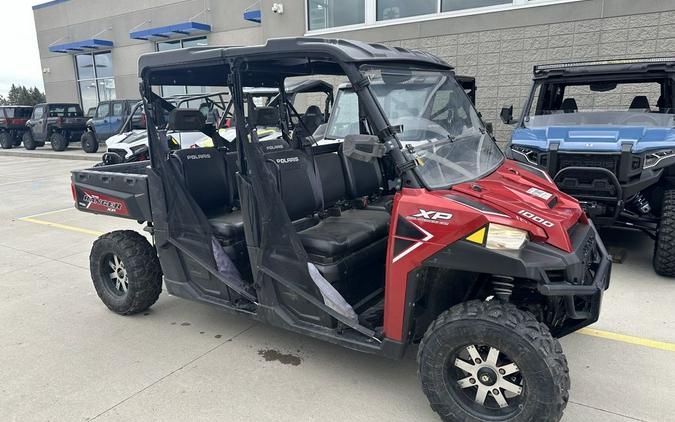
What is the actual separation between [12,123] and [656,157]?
24.5 metres

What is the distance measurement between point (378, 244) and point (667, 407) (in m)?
1.92

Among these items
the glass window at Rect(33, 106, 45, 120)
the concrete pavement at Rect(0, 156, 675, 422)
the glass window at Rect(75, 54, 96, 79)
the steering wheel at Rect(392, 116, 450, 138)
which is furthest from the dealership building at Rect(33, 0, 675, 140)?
the glass window at Rect(75, 54, 96, 79)

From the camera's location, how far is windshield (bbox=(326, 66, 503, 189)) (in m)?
2.70

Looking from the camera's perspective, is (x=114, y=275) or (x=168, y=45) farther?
(x=168, y=45)

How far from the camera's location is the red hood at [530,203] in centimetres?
239

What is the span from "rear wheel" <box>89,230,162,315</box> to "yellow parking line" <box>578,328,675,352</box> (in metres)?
3.46

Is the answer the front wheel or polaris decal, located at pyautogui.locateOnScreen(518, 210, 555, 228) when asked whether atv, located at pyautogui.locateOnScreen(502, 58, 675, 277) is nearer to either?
polaris decal, located at pyautogui.locateOnScreen(518, 210, 555, 228)

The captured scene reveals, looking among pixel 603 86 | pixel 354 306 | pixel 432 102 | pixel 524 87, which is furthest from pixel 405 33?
pixel 354 306

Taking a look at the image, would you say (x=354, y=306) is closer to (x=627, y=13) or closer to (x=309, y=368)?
(x=309, y=368)

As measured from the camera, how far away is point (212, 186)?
12.8ft

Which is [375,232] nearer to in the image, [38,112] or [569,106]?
[569,106]

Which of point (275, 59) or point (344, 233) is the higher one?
point (275, 59)

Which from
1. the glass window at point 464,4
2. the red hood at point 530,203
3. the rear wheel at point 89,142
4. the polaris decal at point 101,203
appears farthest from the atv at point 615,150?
the rear wheel at point 89,142

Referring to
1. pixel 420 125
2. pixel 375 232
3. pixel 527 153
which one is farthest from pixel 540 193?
pixel 527 153
